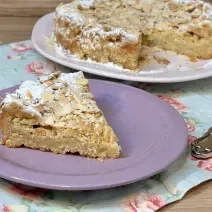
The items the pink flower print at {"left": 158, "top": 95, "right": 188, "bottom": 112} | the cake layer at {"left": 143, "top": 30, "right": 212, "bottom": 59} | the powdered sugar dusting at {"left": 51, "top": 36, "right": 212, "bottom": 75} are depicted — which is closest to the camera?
the pink flower print at {"left": 158, "top": 95, "right": 188, "bottom": 112}

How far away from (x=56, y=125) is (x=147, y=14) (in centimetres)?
79

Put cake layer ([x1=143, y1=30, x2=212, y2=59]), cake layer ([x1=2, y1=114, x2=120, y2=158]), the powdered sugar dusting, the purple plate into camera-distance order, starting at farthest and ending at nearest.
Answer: cake layer ([x1=143, y1=30, x2=212, y2=59]), the powdered sugar dusting, cake layer ([x1=2, y1=114, x2=120, y2=158]), the purple plate

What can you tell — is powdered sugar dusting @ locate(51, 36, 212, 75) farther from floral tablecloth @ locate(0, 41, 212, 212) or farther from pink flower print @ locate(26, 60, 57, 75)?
floral tablecloth @ locate(0, 41, 212, 212)

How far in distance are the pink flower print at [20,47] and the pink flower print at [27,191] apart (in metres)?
0.76

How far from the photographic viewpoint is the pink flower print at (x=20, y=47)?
1860 mm

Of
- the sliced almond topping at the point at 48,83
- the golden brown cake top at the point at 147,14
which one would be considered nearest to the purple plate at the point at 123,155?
the sliced almond topping at the point at 48,83

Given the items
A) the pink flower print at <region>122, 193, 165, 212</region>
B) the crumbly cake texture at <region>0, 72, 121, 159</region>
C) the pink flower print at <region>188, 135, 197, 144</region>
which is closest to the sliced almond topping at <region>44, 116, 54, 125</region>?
the crumbly cake texture at <region>0, 72, 121, 159</region>

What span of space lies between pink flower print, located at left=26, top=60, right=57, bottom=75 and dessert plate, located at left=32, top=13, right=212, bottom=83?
0.05m

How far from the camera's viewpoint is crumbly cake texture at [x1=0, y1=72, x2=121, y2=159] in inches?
47.5

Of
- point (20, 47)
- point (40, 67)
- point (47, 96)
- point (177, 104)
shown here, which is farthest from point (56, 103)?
point (20, 47)

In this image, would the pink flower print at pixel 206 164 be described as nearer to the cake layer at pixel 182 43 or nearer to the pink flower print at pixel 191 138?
the pink flower print at pixel 191 138

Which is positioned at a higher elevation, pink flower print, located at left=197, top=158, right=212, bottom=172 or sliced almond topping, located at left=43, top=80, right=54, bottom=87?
sliced almond topping, located at left=43, top=80, right=54, bottom=87

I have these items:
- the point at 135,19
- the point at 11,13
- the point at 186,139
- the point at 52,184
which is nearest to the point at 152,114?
the point at 186,139

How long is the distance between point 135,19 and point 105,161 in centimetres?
77
